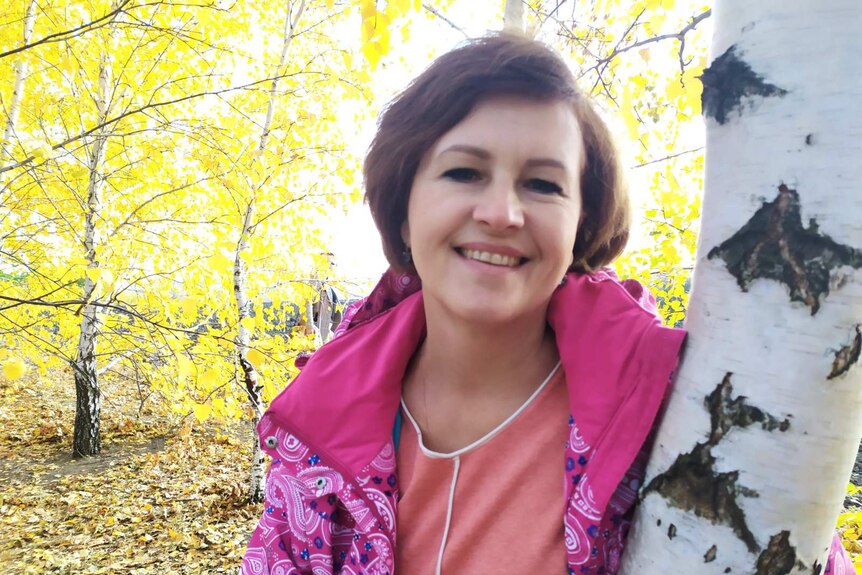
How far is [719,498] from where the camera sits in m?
0.64

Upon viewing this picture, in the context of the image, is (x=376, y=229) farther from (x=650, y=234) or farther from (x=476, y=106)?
(x=650, y=234)

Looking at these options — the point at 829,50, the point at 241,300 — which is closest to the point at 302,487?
the point at 829,50

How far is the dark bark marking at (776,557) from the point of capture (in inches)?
24.3

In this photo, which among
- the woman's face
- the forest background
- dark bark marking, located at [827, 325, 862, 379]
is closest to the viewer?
dark bark marking, located at [827, 325, 862, 379]

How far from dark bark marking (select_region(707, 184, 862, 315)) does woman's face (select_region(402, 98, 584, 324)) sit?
1.52 feet

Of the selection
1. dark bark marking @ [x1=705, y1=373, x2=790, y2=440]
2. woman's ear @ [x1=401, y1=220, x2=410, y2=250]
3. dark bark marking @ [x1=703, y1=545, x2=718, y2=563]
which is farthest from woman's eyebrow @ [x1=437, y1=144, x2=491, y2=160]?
dark bark marking @ [x1=703, y1=545, x2=718, y2=563]

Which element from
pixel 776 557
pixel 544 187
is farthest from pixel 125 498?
pixel 776 557

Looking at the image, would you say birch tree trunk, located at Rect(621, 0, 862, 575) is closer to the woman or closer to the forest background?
the woman

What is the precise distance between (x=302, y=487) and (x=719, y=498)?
987 mm

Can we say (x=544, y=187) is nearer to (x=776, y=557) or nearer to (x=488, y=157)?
(x=488, y=157)

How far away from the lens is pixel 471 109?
1.16 m

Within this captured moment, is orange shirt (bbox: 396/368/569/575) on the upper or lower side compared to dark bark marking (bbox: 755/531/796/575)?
lower

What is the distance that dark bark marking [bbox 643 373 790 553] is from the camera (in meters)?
0.62

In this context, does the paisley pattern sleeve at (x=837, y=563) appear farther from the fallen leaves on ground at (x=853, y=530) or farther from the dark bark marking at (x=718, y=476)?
the fallen leaves on ground at (x=853, y=530)
